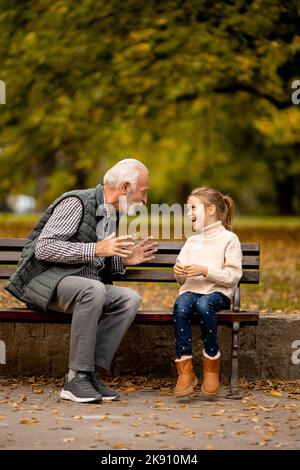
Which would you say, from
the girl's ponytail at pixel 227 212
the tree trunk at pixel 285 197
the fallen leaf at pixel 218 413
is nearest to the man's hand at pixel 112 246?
the girl's ponytail at pixel 227 212

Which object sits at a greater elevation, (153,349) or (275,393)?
(153,349)

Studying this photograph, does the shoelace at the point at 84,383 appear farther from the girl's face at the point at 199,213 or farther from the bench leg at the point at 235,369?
the girl's face at the point at 199,213

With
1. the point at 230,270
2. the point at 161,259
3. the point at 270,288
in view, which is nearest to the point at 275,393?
the point at 230,270

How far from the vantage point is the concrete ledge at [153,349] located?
6625mm

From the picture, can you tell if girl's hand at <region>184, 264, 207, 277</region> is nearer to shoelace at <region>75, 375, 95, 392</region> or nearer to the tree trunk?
shoelace at <region>75, 375, 95, 392</region>

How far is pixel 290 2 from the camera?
36.5 feet

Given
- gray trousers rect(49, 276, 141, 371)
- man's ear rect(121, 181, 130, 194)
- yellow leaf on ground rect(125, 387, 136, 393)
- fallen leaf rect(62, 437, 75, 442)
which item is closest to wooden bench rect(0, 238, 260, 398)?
gray trousers rect(49, 276, 141, 371)

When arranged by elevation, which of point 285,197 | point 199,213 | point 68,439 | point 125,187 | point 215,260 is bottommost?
point 68,439

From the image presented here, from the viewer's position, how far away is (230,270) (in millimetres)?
6199

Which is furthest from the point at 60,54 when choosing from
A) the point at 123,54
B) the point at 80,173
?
the point at 80,173

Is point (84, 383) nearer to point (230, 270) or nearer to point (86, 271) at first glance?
point (86, 271)

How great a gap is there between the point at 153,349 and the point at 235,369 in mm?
766

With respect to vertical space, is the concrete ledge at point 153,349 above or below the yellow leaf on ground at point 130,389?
above

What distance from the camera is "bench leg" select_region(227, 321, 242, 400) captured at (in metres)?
6.09
